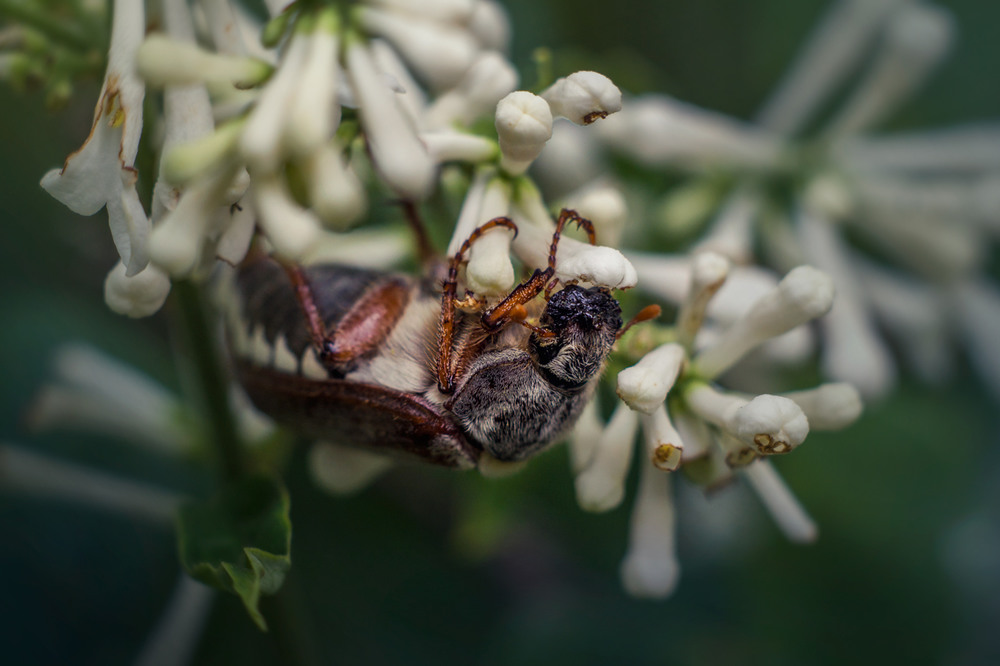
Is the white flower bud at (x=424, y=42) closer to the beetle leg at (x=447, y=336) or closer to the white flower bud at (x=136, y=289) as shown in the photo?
the beetle leg at (x=447, y=336)

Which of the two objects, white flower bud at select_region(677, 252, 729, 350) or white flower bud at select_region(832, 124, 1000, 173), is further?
white flower bud at select_region(832, 124, 1000, 173)

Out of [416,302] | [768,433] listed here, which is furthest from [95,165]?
[768,433]

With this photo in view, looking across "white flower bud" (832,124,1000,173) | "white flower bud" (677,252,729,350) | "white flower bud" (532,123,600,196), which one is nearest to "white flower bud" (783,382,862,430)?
"white flower bud" (677,252,729,350)

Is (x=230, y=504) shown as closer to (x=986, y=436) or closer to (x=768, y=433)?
(x=768, y=433)

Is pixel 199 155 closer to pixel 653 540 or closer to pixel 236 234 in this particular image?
pixel 236 234

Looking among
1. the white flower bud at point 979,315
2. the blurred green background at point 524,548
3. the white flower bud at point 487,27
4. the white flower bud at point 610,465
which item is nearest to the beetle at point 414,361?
the white flower bud at point 610,465

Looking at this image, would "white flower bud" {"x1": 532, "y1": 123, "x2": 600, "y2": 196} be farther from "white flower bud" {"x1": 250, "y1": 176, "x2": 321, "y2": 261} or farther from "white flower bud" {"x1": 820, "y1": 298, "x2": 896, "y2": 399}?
"white flower bud" {"x1": 250, "y1": 176, "x2": 321, "y2": 261}
